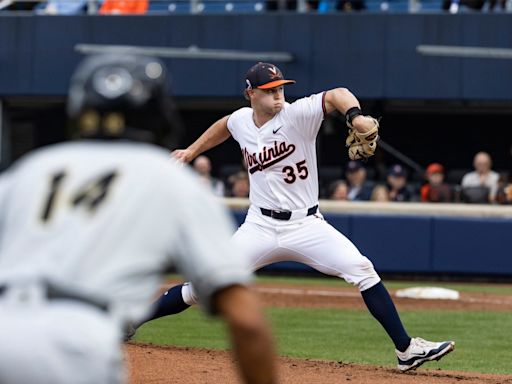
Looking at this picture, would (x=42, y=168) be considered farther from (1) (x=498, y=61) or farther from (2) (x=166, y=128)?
(1) (x=498, y=61)

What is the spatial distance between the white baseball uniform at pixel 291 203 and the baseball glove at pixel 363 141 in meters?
0.41

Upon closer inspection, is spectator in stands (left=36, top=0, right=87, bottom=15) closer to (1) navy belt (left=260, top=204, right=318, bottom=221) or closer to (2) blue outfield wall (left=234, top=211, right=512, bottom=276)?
(2) blue outfield wall (left=234, top=211, right=512, bottom=276)

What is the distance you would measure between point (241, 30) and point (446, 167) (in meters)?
4.39

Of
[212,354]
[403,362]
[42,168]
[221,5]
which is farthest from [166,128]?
[221,5]

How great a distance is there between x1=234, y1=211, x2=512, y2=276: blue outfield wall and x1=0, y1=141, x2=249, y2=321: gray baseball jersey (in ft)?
41.6

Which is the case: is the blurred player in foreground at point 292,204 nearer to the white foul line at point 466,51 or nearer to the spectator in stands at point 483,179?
the spectator in stands at point 483,179

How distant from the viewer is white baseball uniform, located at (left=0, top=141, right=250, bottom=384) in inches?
105

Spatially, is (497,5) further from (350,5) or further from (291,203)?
(291,203)

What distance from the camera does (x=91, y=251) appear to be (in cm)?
274

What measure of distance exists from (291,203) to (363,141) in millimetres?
788

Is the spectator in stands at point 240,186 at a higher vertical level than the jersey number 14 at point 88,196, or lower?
lower

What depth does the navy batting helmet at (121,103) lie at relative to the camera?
2.86 meters

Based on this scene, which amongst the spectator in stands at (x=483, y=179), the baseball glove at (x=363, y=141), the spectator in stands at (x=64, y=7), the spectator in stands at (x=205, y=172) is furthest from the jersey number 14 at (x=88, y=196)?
the spectator in stands at (x=64, y=7)

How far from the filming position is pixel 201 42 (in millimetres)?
19141
